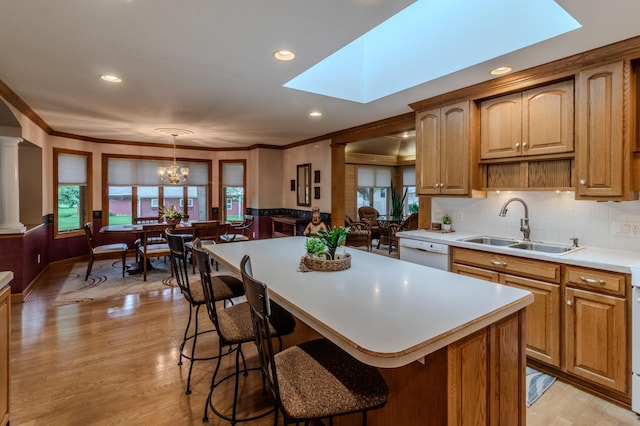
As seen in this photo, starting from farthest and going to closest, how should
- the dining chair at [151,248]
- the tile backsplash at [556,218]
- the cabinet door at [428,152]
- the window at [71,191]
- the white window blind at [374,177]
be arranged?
the white window blind at [374,177]
the window at [71,191]
the dining chair at [151,248]
the cabinet door at [428,152]
the tile backsplash at [556,218]

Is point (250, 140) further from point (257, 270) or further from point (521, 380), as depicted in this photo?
point (521, 380)

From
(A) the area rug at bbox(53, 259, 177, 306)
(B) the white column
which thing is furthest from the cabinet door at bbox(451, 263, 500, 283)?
(B) the white column

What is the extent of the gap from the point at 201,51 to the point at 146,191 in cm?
556

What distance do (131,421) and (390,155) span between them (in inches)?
330

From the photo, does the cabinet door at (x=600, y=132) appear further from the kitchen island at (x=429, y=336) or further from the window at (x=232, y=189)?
the window at (x=232, y=189)

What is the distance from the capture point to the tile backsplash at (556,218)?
257 cm

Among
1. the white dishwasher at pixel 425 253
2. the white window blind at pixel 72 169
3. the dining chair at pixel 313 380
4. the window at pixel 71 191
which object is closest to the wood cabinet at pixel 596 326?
the white dishwasher at pixel 425 253

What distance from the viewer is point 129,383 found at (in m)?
2.37

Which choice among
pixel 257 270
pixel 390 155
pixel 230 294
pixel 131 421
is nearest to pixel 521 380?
pixel 257 270

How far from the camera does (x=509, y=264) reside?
2.70 m

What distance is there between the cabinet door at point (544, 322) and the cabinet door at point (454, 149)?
115 centimetres

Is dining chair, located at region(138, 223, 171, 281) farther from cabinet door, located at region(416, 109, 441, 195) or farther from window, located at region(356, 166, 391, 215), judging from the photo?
window, located at region(356, 166, 391, 215)

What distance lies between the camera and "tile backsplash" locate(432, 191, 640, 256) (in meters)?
2.57

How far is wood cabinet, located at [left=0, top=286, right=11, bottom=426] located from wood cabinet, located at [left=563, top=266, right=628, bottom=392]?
3.51 meters
